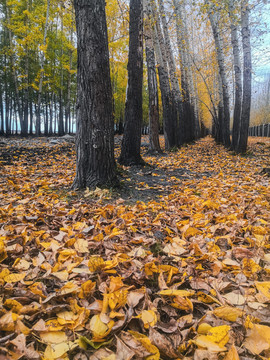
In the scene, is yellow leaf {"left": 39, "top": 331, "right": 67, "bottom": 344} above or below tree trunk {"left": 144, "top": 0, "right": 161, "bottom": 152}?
below

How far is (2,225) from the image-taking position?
Result: 2.14 metres

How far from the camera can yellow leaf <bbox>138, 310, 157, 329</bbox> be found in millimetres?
1118

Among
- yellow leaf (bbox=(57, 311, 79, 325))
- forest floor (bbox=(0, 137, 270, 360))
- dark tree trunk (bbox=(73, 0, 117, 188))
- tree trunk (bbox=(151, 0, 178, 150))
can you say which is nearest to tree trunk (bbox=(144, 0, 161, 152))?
tree trunk (bbox=(151, 0, 178, 150))

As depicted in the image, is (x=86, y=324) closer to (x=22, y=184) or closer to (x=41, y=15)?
(x=22, y=184)

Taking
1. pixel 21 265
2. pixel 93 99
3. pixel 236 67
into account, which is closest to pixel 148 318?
pixel 21 265

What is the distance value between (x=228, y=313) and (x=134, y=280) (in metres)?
0.57

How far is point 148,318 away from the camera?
115 cm

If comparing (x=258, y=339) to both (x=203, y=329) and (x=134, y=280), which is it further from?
(x=134, y=280)

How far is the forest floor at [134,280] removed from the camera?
102 centimetres

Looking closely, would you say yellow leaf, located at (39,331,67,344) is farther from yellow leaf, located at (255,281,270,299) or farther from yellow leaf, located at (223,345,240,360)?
yellow leaf, located at (255,281,270,299)

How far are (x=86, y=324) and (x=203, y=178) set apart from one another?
404 centimetres

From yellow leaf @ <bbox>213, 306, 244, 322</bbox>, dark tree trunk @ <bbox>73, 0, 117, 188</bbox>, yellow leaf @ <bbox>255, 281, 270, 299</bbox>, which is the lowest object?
yellow leaf @ <bbox>213, 306, 244, 322</bbox>

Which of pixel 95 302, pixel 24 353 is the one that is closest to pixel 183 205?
pixel 95 302

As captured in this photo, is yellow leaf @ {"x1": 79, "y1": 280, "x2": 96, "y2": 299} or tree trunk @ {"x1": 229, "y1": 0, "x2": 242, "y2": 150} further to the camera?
tree trunk @ {"x1": 229, "y1": 0, "x2": 242, "y2": 150}
